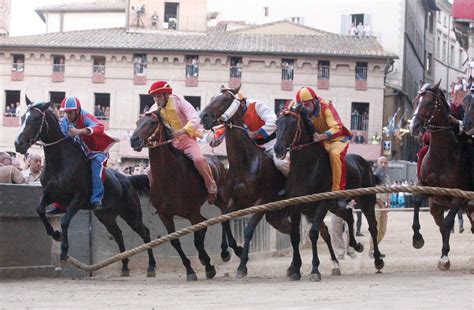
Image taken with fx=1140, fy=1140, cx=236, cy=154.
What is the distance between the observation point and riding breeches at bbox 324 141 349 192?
1596cm

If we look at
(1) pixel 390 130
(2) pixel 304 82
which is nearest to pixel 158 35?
(2) pixel 304 82

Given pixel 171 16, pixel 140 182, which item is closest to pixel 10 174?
pixel 140 182

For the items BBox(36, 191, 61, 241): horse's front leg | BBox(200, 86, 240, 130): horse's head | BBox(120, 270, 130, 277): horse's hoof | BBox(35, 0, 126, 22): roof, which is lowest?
BBox(120, 270, 130, 277): horse's hoof

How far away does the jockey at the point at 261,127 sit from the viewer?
16.4 metres

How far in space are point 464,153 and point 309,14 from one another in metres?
64.0

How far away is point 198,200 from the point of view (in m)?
16.5

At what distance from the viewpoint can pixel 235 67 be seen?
61.6 metres

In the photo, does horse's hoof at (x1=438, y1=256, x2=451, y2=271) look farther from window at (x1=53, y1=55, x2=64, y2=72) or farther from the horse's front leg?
window at (x1=53, y1=55, x2=64, y2=72)

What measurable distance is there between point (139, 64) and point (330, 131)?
154 feet

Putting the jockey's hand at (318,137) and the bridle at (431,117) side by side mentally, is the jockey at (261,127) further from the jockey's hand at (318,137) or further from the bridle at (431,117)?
the bridle at (431,117)

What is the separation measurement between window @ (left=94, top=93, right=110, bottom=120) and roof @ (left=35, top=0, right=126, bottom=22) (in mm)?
20581

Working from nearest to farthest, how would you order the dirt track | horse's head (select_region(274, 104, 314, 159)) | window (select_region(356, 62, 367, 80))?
the dirt track
horse's head (select_region(274, 104, 314, 159))
window (select_region(356, 62, 367, 80))

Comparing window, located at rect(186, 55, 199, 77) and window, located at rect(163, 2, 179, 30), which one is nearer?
window, located at rect(186, 55, 199, 77)

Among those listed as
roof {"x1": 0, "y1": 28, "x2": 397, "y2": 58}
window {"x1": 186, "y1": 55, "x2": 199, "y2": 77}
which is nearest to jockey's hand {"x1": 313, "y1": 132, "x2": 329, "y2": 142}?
roof {"x1": 0, "y1": 28, "x2": 397, "y2": 58}
